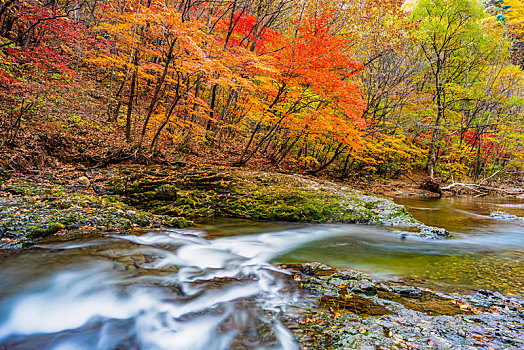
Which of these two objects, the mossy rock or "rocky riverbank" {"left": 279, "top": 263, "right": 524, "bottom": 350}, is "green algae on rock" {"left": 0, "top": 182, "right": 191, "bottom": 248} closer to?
the mossy rock

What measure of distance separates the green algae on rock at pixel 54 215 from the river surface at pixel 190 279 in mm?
328

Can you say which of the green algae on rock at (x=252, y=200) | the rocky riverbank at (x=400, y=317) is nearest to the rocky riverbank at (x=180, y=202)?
the green algae on rock at (x=252, y=200)

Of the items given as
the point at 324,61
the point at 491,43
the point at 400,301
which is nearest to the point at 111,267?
the point at 400,301

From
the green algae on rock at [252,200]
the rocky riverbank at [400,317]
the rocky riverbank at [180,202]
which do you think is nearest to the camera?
the rocky riverbank at [400,317]

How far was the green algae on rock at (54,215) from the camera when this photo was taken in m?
3.88

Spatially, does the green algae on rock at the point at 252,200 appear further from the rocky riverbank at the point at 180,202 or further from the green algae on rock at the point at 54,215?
the green algae on rock at the point at 54,215

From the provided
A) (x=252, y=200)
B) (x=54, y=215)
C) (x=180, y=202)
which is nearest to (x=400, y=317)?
(x=252, y=200)

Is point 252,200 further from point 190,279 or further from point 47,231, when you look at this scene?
point 47,231

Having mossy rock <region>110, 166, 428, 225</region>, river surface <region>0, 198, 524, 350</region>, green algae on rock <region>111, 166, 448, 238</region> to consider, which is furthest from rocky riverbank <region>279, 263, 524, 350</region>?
mossy rock <region>110, 166, 428, 225</region>

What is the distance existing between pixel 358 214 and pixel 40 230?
6.63m

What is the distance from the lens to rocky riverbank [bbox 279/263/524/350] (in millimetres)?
2074

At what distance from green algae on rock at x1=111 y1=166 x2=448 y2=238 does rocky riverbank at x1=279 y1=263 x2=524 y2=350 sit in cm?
338

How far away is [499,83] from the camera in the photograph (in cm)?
1642

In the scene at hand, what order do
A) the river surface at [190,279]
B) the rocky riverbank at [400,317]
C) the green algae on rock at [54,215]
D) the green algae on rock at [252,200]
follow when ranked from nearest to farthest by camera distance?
the rocky riverbank at [400,317]
the river surface at [190,279]
the green algae on rock at [54,215]
the green algae on rock at [252,200]
